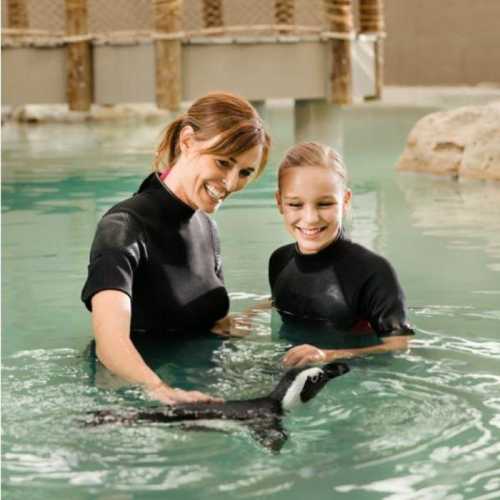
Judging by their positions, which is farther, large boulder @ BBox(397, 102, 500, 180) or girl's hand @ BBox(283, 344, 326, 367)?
large boulder @ BBox(397, 102, 500, 180)

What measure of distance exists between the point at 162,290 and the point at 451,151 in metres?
6.06

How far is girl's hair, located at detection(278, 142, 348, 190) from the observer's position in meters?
4.12

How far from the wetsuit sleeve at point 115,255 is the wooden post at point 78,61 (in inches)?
245

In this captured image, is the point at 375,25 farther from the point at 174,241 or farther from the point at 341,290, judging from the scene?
the point at 174,241

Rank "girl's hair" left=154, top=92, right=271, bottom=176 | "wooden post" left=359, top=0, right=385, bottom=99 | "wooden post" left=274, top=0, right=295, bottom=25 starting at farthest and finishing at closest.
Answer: "wooden post" left=274, top=0, right=295, bottom=25, "wooden post" left=359, top=0, right=385, bottom=99, "girl's hair" left=154, top=92, right=271, bottom=176

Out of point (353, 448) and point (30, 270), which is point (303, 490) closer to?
point (353, 448)

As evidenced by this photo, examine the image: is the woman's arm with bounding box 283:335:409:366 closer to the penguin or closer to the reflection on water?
the penguin

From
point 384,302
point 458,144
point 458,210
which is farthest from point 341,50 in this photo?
point 384,302

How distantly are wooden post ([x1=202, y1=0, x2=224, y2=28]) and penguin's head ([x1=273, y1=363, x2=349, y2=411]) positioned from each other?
30.5ft

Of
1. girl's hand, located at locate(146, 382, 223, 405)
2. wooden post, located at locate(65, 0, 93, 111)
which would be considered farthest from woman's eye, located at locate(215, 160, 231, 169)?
wooden post, located at locate(65, 0, 93, 111)

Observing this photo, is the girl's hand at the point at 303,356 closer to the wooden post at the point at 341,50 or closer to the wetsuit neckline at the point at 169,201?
the wetsuit neckline at the point at 169,201

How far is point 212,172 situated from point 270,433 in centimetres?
95

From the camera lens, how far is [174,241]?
407 centimetres

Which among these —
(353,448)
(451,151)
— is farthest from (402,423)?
(451,151)
